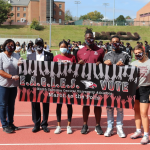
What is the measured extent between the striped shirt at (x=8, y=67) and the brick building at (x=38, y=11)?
75.1 meters

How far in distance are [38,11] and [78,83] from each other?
8910 centimetres

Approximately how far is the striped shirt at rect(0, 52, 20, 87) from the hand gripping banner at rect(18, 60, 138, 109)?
0.53ft

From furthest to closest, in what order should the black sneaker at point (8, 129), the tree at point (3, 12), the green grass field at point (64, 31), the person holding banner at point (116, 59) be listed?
the tree at point (3, 12) < the green grass field at point (64, 31) < the black sneaker at point (8, 129) < the person holding banner at point (116, 59)

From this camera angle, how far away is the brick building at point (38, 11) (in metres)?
86.1

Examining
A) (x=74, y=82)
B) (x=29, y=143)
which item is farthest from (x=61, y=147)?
(x=74, y=82)

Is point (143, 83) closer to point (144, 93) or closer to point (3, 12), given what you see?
point (144, 93)

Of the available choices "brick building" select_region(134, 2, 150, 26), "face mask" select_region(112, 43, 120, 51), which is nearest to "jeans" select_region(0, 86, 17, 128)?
"face mask" select_region(112, 43, 120, 51)

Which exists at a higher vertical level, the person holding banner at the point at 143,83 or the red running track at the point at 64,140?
the person holding banner at the point at 143,83

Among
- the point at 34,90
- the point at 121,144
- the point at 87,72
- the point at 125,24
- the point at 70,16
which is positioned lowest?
the point at 121,144

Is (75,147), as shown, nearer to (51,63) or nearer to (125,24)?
(51,63)

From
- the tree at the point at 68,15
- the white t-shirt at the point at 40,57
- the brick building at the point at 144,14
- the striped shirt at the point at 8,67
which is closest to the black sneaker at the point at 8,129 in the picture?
the striped shirt at the point at 8,67

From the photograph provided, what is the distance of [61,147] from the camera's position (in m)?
4.98

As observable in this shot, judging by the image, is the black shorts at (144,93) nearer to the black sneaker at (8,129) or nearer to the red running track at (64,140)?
the red running track at (64,140)

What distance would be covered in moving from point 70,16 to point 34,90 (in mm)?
128714
